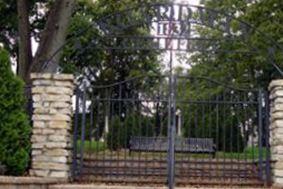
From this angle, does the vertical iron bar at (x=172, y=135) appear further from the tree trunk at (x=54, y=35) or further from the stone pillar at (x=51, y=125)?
the tree trunk at (x=54, y=35)

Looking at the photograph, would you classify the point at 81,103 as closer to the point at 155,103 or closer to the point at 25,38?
the point at 155,103

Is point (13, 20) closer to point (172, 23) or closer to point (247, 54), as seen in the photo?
point (247, 54)

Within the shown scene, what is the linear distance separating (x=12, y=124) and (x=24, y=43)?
431 centimetres

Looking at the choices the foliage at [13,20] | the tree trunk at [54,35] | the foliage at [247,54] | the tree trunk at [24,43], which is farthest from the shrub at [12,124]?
the foliage at [13,20]

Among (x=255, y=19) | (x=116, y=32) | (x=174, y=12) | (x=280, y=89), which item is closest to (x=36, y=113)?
(x=116, y=32)

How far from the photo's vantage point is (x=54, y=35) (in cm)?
1123

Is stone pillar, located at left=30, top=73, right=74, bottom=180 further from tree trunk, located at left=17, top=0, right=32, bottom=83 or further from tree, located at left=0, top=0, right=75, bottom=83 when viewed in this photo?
tree trunk, located at left=17, top=0, right=32, bottom=83

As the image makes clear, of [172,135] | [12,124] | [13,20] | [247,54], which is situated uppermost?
[13,20]

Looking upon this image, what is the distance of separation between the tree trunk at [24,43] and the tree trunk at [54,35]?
72 centimetres

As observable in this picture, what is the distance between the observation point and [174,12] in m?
9.26

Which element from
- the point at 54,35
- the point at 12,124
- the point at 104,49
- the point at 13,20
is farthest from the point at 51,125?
the point at 13,20

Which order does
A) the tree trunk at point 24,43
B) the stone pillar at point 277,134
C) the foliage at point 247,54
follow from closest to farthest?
the stone pillar at point 277,134
the tree trunk at point 24,43
the foliage at point 247,54

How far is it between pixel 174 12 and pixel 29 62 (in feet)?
13.5

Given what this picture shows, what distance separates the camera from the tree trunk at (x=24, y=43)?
11.9 meters
